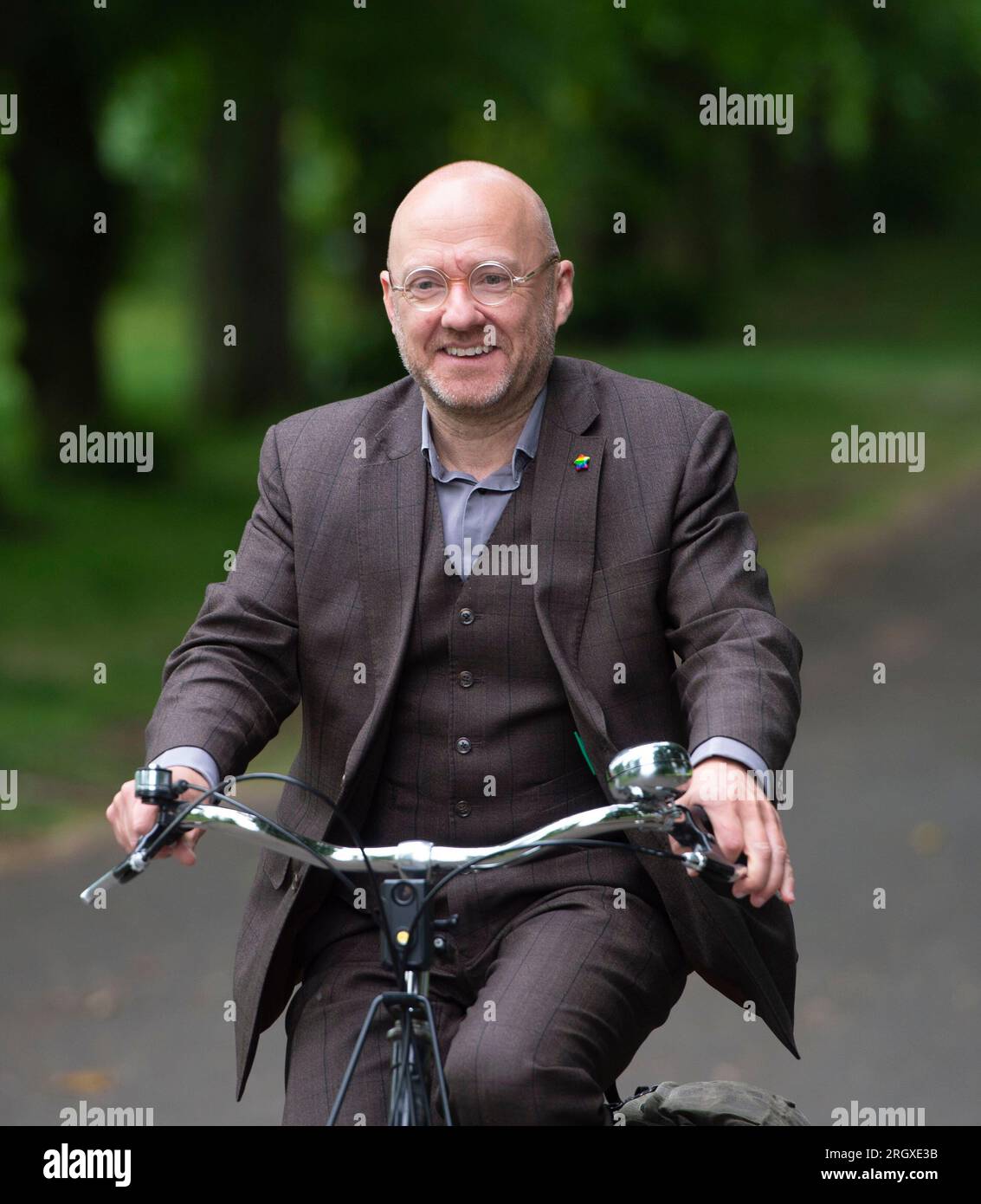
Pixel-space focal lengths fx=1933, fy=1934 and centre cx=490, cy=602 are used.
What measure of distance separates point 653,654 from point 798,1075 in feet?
10.4

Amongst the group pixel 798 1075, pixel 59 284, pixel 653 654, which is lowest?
pixel 798 1075

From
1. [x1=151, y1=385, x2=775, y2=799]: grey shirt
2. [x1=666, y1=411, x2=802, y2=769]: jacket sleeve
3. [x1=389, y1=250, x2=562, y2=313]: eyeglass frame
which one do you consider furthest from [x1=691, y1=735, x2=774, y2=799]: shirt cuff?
[x1=389, y1=250, x2=562, y2=313]: eyeglass frame

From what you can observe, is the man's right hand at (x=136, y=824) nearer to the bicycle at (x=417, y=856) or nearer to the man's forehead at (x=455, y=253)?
→ the bicycle at (x=417, y=856)

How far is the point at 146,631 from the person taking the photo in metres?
13.0

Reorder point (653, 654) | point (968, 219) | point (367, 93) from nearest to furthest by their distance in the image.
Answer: point (653, 654), point (367, 93), point (968, 219)

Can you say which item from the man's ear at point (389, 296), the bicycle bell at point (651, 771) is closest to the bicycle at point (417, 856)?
the bicycle bell at point (651, 771)

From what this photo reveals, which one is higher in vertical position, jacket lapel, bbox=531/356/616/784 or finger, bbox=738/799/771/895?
jacket lapel, bbox=531/356/616/784

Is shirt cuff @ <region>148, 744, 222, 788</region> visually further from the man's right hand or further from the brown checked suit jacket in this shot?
the man's right hand

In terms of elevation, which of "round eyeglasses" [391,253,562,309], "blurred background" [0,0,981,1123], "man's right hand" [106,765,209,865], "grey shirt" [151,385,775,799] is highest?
"blurred background" [0,0,981,1123]

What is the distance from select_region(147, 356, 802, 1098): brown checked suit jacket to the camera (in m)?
3.45

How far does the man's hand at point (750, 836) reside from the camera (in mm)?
2906
